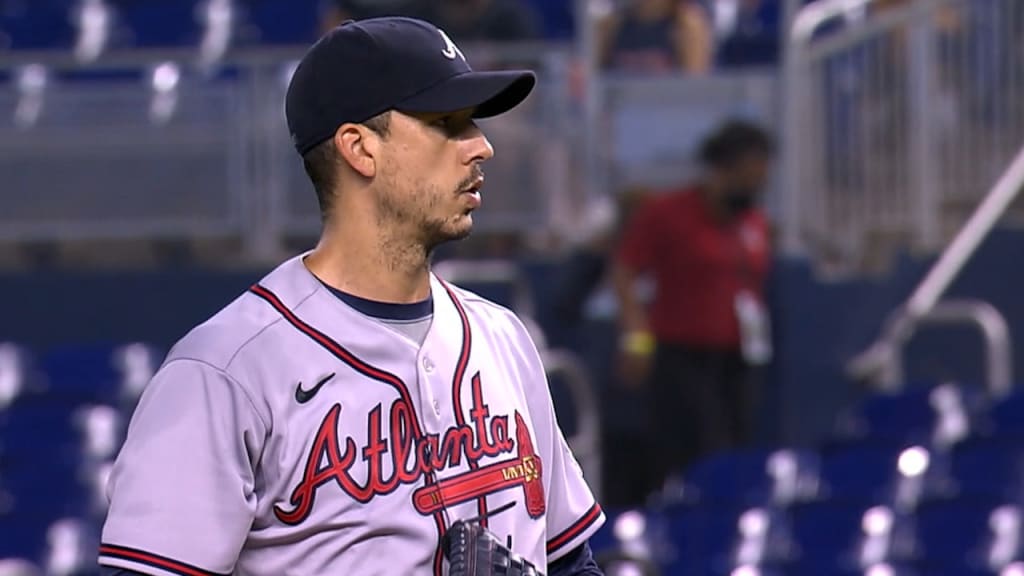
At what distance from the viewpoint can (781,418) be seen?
7.57 metres

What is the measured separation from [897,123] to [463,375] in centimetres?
572

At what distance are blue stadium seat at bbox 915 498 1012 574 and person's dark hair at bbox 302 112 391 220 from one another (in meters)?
3.22

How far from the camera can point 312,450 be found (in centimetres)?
215

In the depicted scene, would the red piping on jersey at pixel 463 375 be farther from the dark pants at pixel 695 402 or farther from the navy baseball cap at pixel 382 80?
the dark pants at pixel 695 402

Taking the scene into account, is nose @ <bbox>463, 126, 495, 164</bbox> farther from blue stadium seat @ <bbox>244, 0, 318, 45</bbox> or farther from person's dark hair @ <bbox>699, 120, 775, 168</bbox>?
blue stadium seat @ <bbox>244, 0, 318, 45</bbox>

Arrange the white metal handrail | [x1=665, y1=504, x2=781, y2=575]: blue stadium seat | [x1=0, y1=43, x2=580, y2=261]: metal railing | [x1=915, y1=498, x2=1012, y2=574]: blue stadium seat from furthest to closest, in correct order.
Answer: [x1=0, y1=43, x2=580, y2=261]: metal railing
the white metal handrail
[x1=665, y1=504, x2=781, y2=575]: blue stadium seat
[x1=915, y1=498, x2=1012, y2=574]: blue stadium seat

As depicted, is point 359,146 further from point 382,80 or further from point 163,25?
point 163,25

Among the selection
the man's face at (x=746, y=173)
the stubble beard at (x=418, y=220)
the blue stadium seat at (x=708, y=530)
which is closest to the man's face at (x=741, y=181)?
the man's face at (x=746, y=173)

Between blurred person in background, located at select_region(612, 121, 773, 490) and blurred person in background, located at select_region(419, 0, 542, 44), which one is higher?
blurred person in background, located at select_region(419, 0, 542, 44)

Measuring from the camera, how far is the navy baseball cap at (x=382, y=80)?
7.22 ft

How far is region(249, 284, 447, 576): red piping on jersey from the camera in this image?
2191mm

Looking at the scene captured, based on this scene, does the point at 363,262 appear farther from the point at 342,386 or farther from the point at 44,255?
the point at 44,255

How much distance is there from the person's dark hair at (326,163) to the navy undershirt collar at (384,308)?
0.10m

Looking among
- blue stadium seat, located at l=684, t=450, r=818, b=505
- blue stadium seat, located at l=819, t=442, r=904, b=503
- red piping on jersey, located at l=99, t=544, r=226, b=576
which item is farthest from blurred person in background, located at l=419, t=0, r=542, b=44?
red piping on jersey, located at l=99, t=544, r=226, b=576
